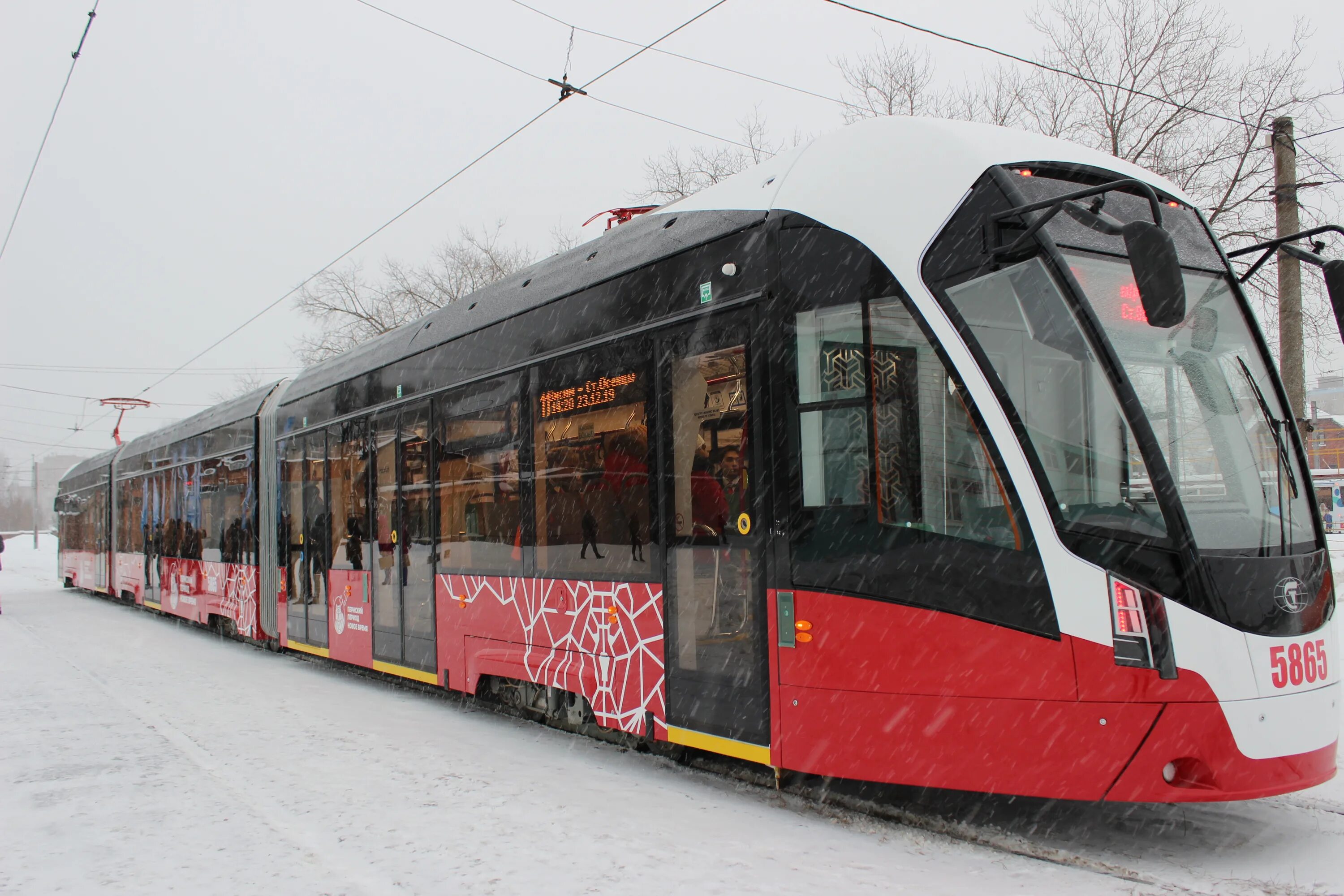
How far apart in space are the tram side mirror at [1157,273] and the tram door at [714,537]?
2.01m

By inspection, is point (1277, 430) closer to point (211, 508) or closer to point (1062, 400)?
point (1062, 400)

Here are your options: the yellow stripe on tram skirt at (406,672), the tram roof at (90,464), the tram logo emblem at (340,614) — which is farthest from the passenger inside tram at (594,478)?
the tram roof at (90,464)

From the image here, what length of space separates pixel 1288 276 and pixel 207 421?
14.2m

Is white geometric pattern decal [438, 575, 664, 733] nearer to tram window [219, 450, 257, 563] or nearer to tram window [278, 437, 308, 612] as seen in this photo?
tram window [278, 437, 308, 612]

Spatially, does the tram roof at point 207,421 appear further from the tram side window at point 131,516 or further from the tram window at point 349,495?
the tram window at point 349,495

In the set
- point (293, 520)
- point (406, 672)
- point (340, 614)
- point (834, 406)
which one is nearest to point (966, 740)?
point (834, 406)

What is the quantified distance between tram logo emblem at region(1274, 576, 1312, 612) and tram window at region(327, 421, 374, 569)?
24.7ft

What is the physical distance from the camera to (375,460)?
31.5ft

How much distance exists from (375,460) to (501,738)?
10.8ft

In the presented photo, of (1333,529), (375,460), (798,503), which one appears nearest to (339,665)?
(375,460)

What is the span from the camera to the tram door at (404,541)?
338 inches

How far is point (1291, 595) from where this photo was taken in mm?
4262

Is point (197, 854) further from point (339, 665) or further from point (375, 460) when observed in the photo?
point (339, 665)

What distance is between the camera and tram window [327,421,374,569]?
9805 mm
